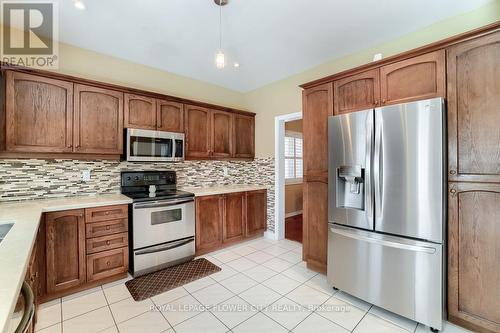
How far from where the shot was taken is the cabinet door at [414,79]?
182cm

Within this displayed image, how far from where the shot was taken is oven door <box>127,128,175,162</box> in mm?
2836

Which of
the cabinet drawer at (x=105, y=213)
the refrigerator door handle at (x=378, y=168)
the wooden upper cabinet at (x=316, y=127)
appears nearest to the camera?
the refrigerator door handle at (x=378, y=168)

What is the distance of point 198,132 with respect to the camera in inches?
141

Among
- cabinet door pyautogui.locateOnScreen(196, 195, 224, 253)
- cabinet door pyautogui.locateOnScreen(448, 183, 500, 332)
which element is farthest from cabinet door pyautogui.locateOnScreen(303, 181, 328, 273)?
cabinet door pyautogui.locateOnScreen(196, 195, 224, 253)

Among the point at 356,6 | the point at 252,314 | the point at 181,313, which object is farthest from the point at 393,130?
the point at 181,313

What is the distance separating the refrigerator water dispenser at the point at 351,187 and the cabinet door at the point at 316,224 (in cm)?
25

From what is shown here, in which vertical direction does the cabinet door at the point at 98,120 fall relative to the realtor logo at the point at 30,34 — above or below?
below

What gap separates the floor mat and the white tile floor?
8 centimetres

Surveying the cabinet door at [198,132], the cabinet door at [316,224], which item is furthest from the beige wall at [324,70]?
the cabinet door at [316,224]

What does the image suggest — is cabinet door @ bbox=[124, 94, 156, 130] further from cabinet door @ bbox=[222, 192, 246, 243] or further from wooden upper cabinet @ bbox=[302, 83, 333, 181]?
wooden upper cabinet @ bbox=[302, 83, 333, 181]

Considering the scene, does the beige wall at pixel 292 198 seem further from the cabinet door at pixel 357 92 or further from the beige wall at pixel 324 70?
the cabinet door at pixel 357 92

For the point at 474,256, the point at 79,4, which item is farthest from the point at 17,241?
→ the point at 474,256

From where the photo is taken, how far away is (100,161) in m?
2.91

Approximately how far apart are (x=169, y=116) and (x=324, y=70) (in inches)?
91.3
